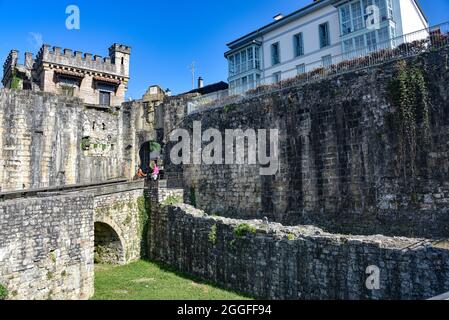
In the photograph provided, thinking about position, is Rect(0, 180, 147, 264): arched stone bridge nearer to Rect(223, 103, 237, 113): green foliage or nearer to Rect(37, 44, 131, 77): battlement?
Rect(223, 103, 237, 113): green foliage

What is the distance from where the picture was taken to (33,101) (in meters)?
17.9

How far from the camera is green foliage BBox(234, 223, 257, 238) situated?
10360 millimetres

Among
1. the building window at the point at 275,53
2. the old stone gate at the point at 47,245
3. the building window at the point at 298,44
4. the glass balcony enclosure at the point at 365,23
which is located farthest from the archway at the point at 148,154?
the glass balcony enclosure at the point at 365,23

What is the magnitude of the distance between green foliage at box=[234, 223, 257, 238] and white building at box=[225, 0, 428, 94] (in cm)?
783

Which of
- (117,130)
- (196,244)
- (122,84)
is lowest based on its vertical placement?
(196,244)

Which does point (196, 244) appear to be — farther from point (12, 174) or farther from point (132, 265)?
point (12, 174)

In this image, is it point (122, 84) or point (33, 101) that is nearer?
point (33, 101)

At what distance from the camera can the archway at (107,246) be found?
47.2 feet

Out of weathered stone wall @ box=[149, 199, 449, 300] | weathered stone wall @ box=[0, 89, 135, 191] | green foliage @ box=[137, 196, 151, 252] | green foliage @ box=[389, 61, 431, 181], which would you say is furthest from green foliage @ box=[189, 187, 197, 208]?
green foliage @ box=[389, 61, 431, 181]

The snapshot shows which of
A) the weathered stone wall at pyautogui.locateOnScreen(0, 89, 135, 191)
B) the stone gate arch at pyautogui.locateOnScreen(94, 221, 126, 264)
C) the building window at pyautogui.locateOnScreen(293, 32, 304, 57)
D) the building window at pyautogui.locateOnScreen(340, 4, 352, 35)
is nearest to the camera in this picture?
the stone gate arch at pyautogui.locateOnScreen(94, 221, 126, 264)

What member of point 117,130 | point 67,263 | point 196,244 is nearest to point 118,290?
point 67,263

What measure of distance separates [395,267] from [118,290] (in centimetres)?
840
